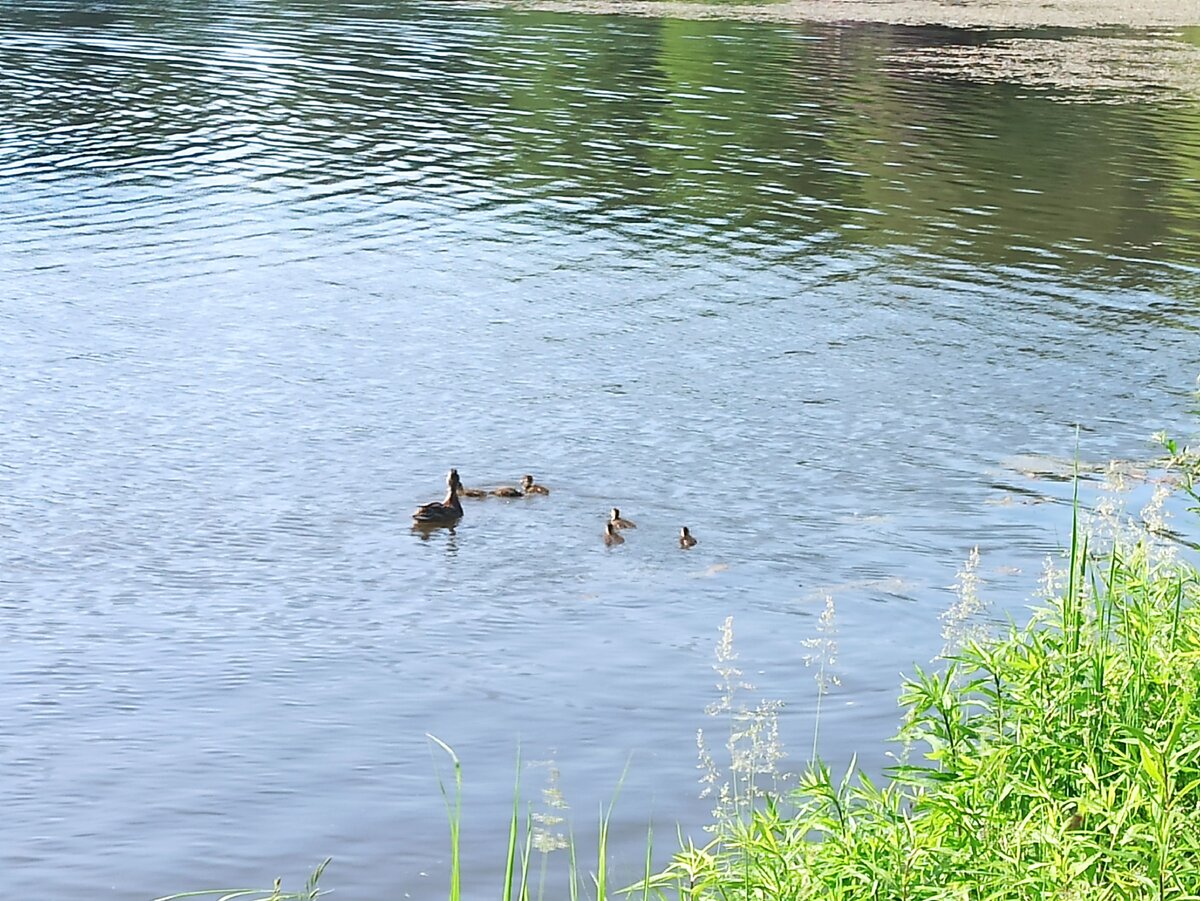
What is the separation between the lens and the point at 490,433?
58.3 ft

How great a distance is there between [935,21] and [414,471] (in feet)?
183

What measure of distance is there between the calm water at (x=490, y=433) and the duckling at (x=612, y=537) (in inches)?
7.8

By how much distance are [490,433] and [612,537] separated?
3485 millimetres

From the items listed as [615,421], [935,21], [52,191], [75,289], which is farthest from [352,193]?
[935,21]

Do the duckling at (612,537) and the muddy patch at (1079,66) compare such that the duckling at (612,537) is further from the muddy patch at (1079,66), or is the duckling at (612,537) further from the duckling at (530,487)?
the muddy patch at (1079,66)

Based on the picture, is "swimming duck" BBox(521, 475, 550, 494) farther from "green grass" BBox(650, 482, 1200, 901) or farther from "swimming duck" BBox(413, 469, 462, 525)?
"green grass" BBox(650, 482, 1200, 901)

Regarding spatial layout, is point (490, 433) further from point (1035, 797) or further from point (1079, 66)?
point (1079, 66)

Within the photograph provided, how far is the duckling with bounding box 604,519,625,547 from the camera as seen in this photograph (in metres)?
14.6

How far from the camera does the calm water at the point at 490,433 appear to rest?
35.1 ft

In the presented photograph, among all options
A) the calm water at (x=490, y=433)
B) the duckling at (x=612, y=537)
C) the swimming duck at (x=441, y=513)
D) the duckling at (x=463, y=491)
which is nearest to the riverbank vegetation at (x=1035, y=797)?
the calm water at (x=490, y=433)

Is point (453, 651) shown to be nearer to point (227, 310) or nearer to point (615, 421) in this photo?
point (615, 421)

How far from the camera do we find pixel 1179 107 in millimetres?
44312

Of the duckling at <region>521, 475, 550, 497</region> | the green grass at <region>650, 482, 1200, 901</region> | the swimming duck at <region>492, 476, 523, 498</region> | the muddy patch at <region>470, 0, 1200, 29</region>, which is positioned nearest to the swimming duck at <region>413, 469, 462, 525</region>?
the swimming duck at <region>492, 476, 523, 498</region>

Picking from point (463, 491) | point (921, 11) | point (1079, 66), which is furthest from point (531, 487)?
point (921, 11)
